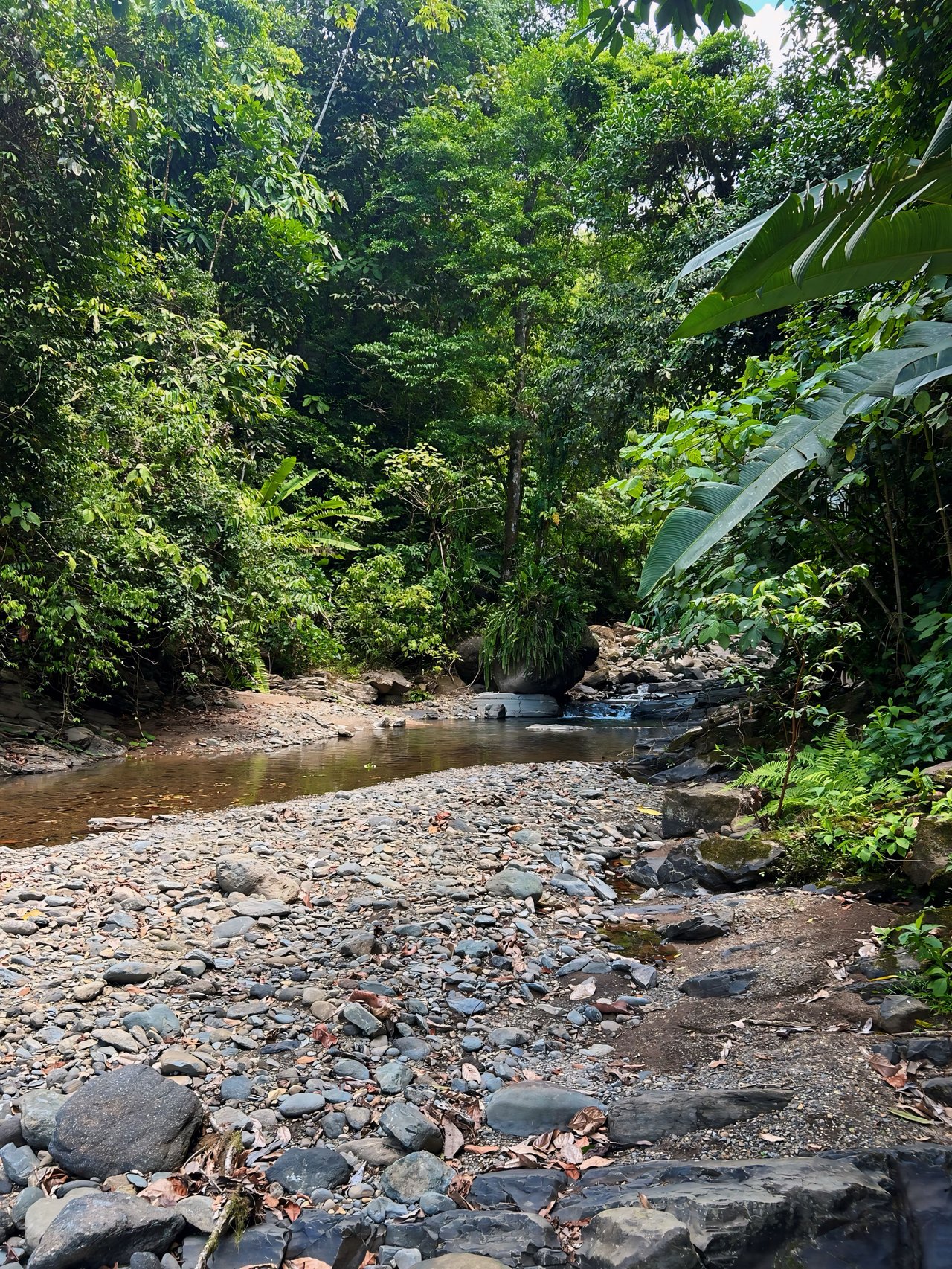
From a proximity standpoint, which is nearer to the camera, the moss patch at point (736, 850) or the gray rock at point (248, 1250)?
the gray rock at point (248, 1250)

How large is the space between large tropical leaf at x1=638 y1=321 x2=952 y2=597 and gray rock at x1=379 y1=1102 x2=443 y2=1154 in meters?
1.68

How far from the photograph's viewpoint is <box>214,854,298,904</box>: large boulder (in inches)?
156

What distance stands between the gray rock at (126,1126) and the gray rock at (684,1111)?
43.0 inches

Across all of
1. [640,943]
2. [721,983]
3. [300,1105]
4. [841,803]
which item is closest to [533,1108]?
[300,1105]

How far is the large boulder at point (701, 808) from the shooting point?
4844mm

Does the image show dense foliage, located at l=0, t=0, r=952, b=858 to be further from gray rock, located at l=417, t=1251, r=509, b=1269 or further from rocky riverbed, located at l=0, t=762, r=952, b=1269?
gray rock, located at l=417, t=1251, r=509, b=1269

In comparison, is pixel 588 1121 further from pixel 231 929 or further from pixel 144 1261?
pixel 231 929

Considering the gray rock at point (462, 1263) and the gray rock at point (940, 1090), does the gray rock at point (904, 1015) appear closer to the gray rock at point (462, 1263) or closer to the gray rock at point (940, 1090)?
the gray rock at point (940, 1090)

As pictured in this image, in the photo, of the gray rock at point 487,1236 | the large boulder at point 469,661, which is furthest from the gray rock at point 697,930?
the large boulder at point 469,661

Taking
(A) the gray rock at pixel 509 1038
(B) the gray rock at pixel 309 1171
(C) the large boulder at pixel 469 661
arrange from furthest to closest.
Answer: (C) the large boulder at pixel 469 661 < (A) the gray rock at pixel 509 1038 < (B) the gray rock at pixel 309 1171

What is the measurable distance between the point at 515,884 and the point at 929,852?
1.88 m

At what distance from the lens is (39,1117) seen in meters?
2.06

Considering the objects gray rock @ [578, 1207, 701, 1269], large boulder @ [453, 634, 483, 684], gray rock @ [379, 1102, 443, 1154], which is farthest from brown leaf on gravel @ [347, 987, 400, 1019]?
large boulder @ [453, 634, 483, 684]

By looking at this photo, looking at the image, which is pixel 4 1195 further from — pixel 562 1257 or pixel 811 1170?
pixel 811 1170
